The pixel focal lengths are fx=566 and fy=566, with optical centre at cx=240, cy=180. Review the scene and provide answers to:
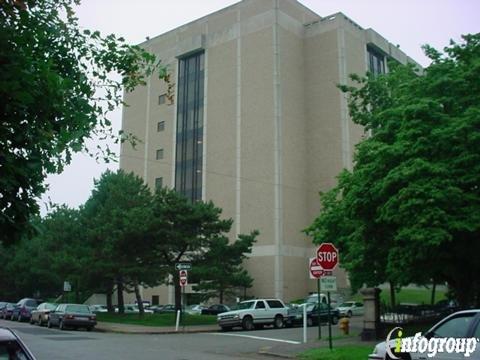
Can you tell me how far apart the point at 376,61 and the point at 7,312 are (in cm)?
4872

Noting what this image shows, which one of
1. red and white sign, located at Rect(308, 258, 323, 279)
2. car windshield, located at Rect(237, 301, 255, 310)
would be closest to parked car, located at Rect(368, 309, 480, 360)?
red and white sign, located at Rect(308, 258, 323, 279)

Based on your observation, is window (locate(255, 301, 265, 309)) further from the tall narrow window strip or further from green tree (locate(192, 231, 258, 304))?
the tall narrow window strip

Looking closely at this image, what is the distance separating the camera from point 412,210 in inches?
642

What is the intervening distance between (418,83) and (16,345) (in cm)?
1746

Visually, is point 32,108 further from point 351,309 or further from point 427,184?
point 351,309

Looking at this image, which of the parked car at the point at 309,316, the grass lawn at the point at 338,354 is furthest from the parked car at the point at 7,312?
the grass lawn at the point at 338,354

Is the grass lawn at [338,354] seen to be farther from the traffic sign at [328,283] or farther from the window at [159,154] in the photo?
the window at [159,154]

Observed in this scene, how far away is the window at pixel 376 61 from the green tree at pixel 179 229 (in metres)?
36.3

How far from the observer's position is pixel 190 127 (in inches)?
2699

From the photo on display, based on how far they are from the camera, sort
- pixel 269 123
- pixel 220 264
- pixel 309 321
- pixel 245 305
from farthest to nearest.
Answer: pixel 269 123 < pixel 220 264 < pixel 309 321 < pixel 245 305

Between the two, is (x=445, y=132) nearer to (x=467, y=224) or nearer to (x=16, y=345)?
(x=467, y=224)

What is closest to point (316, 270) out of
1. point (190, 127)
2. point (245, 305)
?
point (245, 305)

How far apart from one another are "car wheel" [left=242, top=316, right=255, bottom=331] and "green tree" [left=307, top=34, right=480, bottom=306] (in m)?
11.0

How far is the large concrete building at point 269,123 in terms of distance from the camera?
58219 millimetres
